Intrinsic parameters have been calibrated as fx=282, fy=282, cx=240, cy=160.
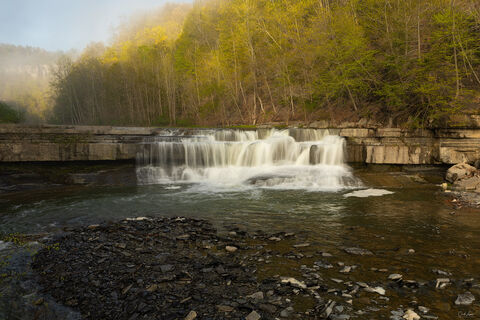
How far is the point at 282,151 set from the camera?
58.5ft

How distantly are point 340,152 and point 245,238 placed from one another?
470 inches

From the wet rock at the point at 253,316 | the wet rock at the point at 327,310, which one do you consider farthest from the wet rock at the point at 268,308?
the wet rock at the point at 327,310

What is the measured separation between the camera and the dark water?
210 inches

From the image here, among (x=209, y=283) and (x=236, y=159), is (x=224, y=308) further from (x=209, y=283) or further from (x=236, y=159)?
(x=236, y=159)

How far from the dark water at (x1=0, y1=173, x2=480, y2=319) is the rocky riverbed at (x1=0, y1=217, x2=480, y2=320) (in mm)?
86

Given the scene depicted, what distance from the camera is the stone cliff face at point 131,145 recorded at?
15.5 meters

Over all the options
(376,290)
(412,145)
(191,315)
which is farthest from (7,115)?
(412,145)

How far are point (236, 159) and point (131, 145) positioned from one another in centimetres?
653

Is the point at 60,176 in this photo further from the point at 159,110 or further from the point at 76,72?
the point at 76,72

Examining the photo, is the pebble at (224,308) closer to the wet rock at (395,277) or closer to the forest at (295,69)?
the wet rock at (395,277)

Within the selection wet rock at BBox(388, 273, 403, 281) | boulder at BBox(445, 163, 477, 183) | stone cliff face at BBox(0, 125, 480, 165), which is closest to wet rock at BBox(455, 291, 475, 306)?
wet rock at BBox(388, 273, 403, 281)

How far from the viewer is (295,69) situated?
26.9 meters

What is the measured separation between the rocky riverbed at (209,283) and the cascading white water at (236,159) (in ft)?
31.0

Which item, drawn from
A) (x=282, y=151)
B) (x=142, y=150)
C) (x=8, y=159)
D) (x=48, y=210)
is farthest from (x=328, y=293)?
(x=8, y=159)
